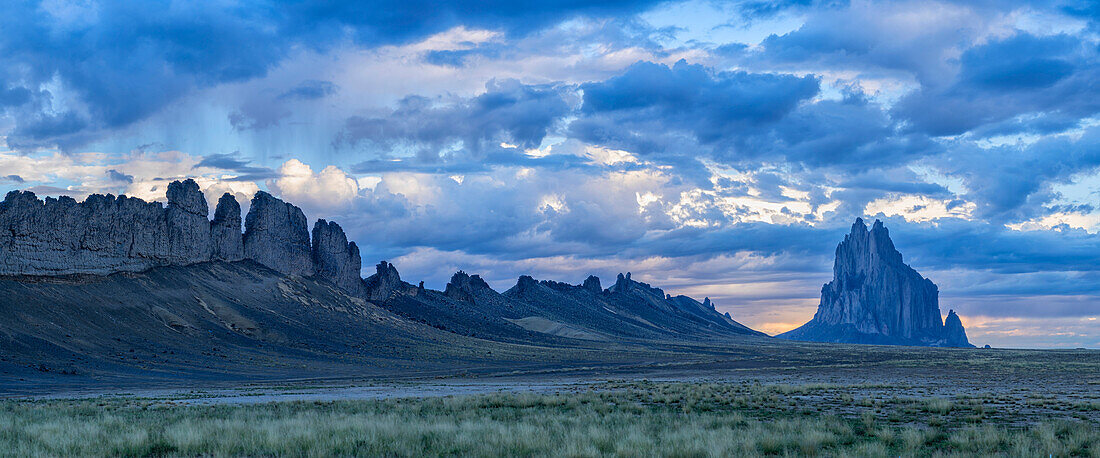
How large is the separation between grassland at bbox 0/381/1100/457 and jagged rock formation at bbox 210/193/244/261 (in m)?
104

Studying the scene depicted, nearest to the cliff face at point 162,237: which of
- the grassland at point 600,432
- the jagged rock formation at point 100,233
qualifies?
the jagged rock formation at point 100,233

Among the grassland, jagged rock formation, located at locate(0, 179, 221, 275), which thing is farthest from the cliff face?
the grassland

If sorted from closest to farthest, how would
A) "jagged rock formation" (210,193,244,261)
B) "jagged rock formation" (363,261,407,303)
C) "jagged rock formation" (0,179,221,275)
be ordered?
"jagged rock formation" (0,179,221,275) → "jagged rock formation" (210,193,244,261) → "jagged rock formation" (363,261,407,303)

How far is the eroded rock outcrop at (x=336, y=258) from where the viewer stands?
159 m

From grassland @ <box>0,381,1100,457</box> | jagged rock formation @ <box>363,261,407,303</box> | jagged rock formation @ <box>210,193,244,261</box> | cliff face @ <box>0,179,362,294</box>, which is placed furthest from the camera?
jagged rock formation @ <box>363,261,407,303</box>

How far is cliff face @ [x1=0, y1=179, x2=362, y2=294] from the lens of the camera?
9350 cm

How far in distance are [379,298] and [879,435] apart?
16358cm

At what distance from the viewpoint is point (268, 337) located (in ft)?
363

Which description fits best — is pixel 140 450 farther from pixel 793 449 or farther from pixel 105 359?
pixel 105 359

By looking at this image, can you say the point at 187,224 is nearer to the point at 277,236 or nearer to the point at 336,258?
the point at 277,236

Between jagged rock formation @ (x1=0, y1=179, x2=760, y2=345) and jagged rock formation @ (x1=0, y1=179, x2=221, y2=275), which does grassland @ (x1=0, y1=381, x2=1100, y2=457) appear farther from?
jagged rock formation @ (x1=0, y1=179, x2=760, y2=345)

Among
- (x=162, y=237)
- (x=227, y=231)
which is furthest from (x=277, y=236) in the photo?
(x=162, y=237)

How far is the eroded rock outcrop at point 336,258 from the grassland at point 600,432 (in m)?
129

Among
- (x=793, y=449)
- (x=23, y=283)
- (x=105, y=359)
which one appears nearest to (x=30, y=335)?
(x=105, y=359)
